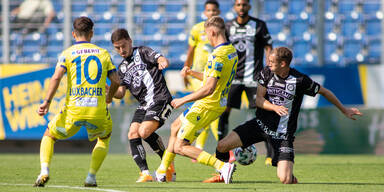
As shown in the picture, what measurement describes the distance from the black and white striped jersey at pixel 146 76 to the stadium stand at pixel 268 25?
1024 cm

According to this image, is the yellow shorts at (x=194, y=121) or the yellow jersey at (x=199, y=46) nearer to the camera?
the yellow shorts at (x=194, y=121)

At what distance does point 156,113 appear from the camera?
762 centimetres

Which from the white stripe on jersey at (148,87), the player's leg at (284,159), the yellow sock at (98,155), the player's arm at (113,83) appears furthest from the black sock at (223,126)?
the yellow sock at (98,155)

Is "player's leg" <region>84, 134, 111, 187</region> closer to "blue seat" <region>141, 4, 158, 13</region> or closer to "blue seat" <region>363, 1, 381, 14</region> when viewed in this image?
"blue seat" <region>141, 4, 158, 13</region>

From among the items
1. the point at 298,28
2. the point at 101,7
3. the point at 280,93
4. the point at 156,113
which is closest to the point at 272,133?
the point at 280,93

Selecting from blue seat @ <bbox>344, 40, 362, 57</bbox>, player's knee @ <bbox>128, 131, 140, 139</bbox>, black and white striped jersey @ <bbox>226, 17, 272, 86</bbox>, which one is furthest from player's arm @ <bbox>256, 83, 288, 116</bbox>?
blue seat @ <bbox>344, 40, 362, 57</bbox>

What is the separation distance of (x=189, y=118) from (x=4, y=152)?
20.7 feet

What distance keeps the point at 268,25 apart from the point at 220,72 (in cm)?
1142

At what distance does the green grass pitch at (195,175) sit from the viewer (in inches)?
264

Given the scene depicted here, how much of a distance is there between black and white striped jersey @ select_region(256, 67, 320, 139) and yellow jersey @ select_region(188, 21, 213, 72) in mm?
2644

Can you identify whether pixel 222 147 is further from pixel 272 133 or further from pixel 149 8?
pixel 149 8

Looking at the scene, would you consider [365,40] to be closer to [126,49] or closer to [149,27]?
[149,27]

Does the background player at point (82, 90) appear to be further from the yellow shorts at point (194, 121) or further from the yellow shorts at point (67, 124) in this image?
the yellow shorts at point (194, 121)

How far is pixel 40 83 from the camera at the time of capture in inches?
489
